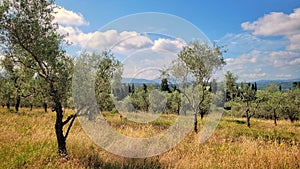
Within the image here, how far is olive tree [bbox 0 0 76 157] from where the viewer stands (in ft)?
26.6

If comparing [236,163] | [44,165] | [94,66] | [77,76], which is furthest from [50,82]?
[236,163]

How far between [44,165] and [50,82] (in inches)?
110

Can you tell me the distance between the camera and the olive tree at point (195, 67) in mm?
18625

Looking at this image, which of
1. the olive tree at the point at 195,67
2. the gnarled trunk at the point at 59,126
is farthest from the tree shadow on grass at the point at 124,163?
the olive tree at the point at 195,67

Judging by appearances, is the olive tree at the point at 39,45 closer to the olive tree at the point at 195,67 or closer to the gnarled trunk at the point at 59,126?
the gnarled trunk at the point at 59,126

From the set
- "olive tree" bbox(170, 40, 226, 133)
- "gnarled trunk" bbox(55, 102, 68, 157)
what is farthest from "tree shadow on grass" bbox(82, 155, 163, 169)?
"olive tree" bbox(170, 40, 226, 133)

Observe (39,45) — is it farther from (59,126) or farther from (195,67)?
(195,67)

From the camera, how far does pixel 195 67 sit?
18812 millimetres

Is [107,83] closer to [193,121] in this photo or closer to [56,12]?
[56,12]

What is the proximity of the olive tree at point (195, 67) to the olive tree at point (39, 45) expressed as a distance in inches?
425

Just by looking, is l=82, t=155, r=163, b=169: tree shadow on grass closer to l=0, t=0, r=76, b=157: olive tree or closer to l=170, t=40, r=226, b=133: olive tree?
l=0, t=0, r=76, b=157: olive tree

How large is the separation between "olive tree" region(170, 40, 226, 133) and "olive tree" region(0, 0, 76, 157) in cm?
1080

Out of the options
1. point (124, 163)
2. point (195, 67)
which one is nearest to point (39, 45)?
point (124, 163)

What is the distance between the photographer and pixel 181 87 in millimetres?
19609
